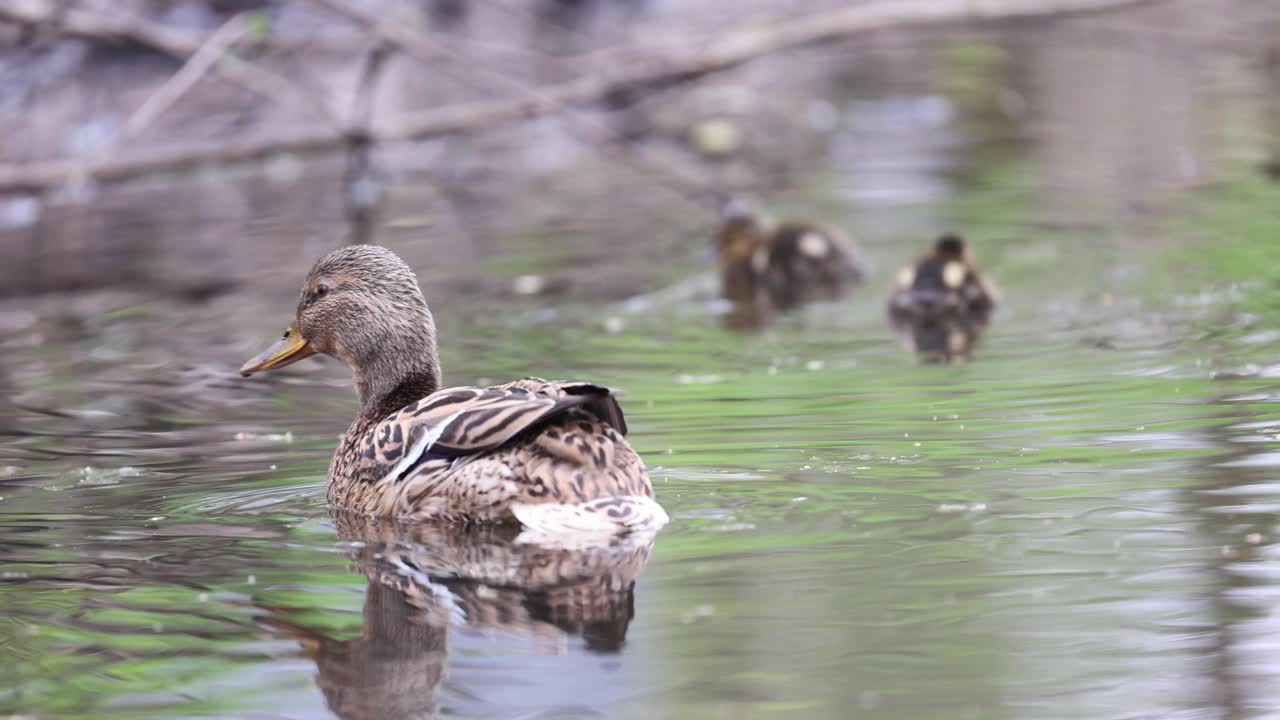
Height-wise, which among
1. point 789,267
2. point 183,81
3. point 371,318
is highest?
point 183,81

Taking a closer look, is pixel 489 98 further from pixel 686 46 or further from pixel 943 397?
pixel 943 397

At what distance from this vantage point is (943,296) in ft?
25.0

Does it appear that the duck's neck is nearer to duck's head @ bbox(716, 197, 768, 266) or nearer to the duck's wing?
the duck's wing

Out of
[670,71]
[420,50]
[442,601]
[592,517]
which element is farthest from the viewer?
[670,71]

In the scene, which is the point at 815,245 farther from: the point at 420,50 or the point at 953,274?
the point at 420,50

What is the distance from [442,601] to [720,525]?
745mm

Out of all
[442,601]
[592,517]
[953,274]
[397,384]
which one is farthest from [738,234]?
[442,601]

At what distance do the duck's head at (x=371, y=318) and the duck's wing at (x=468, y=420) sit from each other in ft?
1.32

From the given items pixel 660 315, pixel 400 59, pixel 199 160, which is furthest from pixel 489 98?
pixel 660 315

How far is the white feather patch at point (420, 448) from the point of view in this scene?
4.57m

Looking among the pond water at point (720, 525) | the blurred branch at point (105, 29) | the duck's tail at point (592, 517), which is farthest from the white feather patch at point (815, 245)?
the duck's tail at point (592, 517)

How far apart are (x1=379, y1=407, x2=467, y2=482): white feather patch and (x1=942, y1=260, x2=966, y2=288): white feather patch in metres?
3.43

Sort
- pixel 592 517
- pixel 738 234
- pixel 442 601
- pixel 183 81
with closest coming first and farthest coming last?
pixel 442 601 → pixel 592 517 → pixel 183 81 → pixel 738 234

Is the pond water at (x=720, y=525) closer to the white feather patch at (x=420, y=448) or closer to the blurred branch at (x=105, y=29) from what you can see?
the white feather patch at (x=420, y=448)
